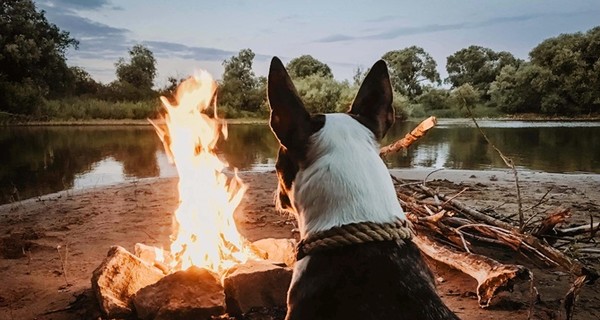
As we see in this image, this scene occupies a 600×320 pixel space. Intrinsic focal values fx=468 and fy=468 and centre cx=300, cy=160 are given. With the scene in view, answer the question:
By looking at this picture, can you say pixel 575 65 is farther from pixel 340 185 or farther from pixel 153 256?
pixel 340 185

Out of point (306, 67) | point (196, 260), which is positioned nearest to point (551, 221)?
point (196, 260)

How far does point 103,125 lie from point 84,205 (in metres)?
43.7

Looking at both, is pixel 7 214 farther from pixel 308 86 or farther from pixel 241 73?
pixel 241 73

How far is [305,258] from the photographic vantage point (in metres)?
2.24

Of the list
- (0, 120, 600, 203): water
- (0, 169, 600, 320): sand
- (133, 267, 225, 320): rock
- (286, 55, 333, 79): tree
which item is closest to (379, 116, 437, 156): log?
(0, 169, 600, 320): sand

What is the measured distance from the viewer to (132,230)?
7.98 m

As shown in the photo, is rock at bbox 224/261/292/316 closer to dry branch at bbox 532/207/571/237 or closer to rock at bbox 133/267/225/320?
rock at bbox 133/267/225/320

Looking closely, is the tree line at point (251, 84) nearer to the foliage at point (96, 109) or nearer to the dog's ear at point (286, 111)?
the foliage at point (96, 109)

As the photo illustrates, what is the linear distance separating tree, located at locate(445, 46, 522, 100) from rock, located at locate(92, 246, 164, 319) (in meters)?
84.3

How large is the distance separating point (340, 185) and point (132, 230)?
6.60 m

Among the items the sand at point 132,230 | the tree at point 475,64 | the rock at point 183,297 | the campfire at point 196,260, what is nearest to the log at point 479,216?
the sand at point 132,230

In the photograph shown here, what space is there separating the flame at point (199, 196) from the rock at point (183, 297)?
2.73ft

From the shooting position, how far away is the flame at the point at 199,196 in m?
5.16

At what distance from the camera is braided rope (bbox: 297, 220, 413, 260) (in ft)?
6.83
